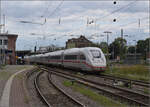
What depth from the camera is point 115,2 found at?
16969 millimetres

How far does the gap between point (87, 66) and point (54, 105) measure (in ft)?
46.0

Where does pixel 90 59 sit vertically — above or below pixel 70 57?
below

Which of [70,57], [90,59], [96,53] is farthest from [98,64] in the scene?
[70,57]

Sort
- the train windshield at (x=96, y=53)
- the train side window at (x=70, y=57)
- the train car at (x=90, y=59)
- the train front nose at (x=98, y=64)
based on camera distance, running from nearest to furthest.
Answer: the train front nose at (x=98, y=64)
the train car at (x=90, y=59)
the train windshield at (x=96, y=53)
the train side window at (x=70, y=57)

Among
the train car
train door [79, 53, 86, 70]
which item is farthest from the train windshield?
train door [79, 53, 86, 70]

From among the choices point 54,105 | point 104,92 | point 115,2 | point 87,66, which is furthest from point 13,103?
point 87,66

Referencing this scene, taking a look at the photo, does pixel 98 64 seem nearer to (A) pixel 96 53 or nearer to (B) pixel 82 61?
(A) pixel 96 53

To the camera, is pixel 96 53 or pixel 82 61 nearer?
pixel 96 53

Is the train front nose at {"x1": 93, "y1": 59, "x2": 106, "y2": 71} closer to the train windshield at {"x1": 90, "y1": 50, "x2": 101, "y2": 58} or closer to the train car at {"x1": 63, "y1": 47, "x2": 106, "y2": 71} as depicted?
the train car at {"x1": 63, "y1": 47, "x2": 106, "y2": 71}

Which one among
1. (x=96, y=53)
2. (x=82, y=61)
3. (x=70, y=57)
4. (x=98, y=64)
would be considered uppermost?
(x=96, y=53)

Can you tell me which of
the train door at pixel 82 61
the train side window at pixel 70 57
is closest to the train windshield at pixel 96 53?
A: the train door at pixel 82 61

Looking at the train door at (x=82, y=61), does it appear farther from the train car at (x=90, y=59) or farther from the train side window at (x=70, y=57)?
the train side window at (x=70, y=57)

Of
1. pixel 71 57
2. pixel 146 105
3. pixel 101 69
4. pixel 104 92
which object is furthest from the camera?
pixel 71 57

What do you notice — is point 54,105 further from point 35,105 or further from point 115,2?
point 115,2
